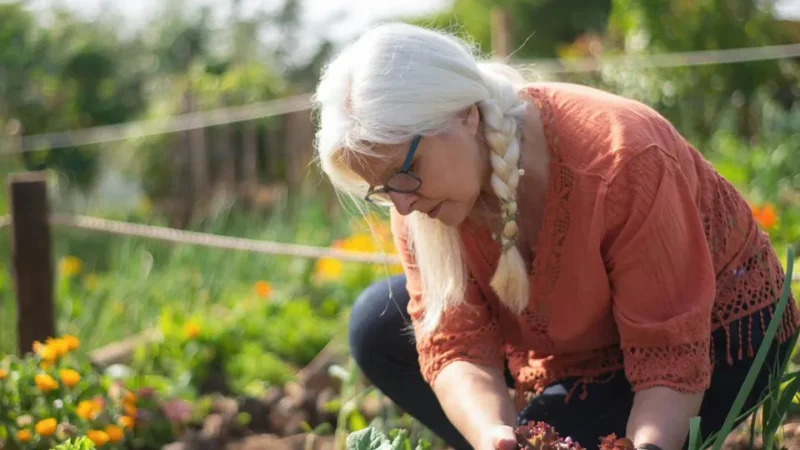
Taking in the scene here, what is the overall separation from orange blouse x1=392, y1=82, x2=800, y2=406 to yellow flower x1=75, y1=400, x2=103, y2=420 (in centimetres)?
89

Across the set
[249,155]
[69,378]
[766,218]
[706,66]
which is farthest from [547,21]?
[69,378]

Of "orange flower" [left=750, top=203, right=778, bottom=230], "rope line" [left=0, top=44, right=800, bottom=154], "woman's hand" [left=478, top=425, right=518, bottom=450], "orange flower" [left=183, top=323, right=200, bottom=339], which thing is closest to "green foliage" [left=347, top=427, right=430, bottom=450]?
"woman's hand" [left=478, top=425, right=518, bottom=450]

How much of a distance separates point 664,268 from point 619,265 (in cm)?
8

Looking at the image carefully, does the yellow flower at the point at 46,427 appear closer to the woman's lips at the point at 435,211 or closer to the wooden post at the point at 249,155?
the woman's lips at the point at 435,211

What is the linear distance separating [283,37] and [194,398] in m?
6.90

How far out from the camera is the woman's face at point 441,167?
1.61m

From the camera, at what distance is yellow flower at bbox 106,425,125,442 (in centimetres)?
238

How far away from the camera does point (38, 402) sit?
2.44 metres

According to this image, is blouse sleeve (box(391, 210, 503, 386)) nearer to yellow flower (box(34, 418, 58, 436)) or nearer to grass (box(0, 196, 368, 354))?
yellow flower (box(34, 418, 58, 436))

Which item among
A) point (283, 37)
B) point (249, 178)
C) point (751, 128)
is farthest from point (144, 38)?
point (751, 128)

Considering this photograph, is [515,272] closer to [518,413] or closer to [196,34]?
[518,413]

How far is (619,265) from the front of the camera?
1670mm

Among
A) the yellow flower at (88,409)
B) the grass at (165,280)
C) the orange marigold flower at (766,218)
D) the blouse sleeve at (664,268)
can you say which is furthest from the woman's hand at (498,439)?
the grass at (165,280)

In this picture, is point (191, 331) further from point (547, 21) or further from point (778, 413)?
point (547, 21)
